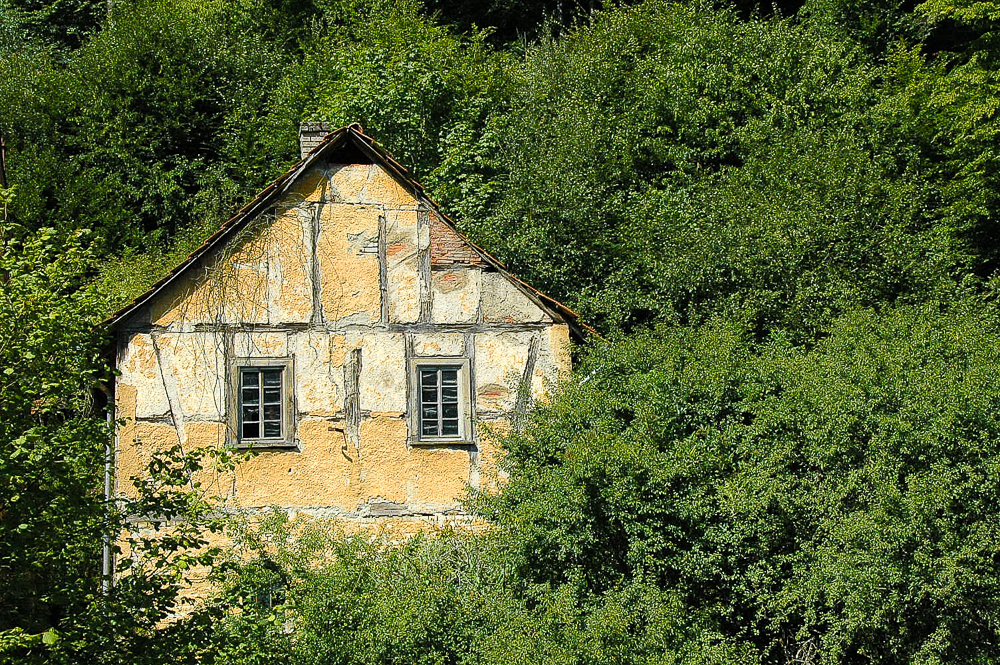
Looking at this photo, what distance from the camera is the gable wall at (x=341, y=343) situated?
13570mm

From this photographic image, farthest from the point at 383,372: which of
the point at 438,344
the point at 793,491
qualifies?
the point at 793,491

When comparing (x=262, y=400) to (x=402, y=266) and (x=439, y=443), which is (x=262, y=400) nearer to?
(x=439, y=443)

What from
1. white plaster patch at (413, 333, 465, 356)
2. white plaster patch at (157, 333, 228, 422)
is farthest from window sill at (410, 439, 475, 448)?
white plaster patch at (157, 333, 228, 422)

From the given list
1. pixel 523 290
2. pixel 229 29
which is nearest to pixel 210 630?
pixel 523 290

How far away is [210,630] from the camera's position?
10.4 meters

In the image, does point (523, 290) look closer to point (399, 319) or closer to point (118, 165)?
point (399, 319)

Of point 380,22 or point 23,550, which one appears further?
point 380,22

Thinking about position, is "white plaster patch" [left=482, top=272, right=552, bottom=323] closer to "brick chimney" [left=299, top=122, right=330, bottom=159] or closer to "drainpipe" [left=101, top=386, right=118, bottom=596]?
"brick chimney" [left=299, top=122, right=330, bottom=159]

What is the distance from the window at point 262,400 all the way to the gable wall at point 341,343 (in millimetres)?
110

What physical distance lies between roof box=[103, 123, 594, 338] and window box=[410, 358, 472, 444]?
139 cm

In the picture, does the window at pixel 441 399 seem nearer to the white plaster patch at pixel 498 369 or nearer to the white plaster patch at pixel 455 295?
the white plaster patch at pixel 498 369

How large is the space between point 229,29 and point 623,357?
704 inches

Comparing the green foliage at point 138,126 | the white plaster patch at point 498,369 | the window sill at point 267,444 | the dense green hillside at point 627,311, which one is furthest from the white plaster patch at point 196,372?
the green foliage at point 138,126

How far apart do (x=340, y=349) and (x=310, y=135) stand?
10.4 ft
